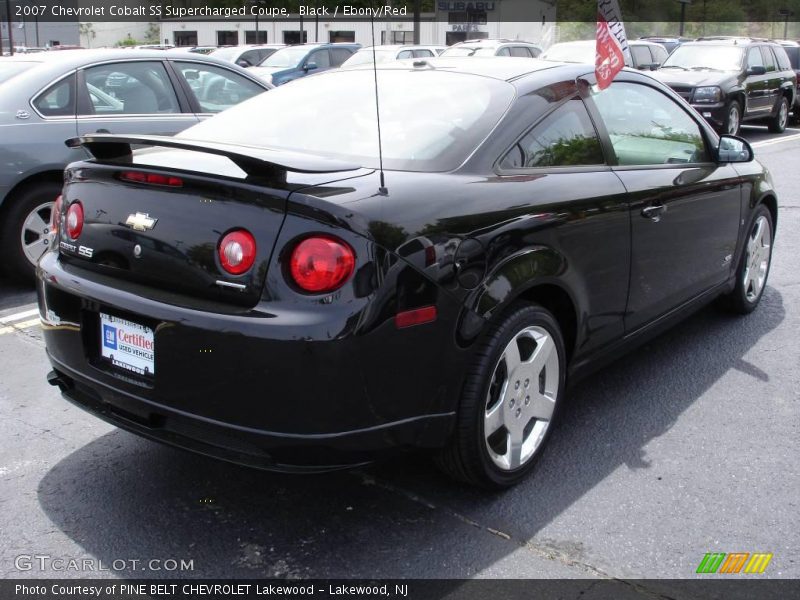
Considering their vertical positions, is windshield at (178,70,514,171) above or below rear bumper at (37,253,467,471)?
above

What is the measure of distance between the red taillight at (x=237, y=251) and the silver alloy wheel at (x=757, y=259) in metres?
3.56

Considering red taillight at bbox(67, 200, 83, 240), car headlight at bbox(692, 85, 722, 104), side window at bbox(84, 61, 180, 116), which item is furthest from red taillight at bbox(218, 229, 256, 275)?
car headlight at bbox(692, 85, 722, 104)

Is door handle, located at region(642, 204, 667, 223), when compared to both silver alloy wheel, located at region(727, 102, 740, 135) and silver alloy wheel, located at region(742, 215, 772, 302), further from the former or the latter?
silver alloy wheel, located at region(727, 102, 740, 135)

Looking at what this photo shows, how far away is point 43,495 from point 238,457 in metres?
0.99

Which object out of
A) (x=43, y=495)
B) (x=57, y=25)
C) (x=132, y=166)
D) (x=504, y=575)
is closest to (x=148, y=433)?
(x=43, y=495)

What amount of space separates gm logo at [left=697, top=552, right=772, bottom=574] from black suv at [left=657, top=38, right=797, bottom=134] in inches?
509

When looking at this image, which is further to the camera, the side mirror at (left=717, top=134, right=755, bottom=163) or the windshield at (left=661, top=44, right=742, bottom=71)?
the windshield at (left=661, top=44, right=742, bottom=71)

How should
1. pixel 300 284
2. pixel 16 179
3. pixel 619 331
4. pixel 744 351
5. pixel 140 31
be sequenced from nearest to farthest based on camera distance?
1. pixel 300 284
2. pixel 619 331
3. pixel 744 351
4. pixel 16 179
5. pixel 140 31

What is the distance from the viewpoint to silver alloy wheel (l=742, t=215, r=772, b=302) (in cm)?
523

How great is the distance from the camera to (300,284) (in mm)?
2574

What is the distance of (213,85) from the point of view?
6906 millimetres

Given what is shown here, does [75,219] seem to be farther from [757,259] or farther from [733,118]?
[733,118]

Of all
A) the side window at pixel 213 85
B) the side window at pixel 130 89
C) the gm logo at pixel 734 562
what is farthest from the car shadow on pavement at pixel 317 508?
the side window at pixel 213 85

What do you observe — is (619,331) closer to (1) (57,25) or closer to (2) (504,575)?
(2) (504,575)
